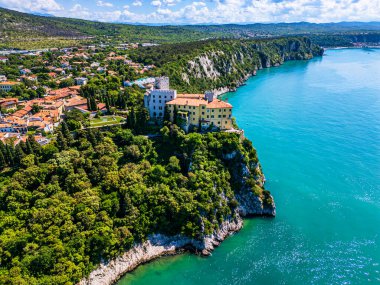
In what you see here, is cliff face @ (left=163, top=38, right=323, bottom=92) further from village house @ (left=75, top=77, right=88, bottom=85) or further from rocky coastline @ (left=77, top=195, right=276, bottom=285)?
rocky coastline @ (left=77, top=195, right=276, bottom=285)

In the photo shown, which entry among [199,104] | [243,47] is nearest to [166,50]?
[243,47]

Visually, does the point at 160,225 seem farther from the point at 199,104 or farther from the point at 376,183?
the point at 376,183

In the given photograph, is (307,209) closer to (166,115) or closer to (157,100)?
(166,115)

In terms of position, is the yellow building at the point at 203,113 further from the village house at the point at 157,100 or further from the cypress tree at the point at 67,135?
the cypress tree at the point at 67,135

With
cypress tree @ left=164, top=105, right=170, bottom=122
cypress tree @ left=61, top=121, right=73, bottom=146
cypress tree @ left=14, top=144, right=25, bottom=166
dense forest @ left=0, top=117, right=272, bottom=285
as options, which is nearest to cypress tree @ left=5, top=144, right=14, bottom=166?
dense forest @ left=0, top=117, right=272, bottom=285

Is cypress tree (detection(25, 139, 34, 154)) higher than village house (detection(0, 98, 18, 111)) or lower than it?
lower

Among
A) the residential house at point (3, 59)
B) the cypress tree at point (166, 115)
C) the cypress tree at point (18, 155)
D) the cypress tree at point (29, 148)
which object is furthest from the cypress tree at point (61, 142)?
the residential house at point (3, 59)

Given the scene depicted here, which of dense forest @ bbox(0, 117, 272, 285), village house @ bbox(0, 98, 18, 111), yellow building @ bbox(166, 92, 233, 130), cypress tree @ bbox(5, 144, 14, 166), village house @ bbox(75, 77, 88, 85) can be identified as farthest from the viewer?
village house @ bbox(75, 77, 88, 85)
